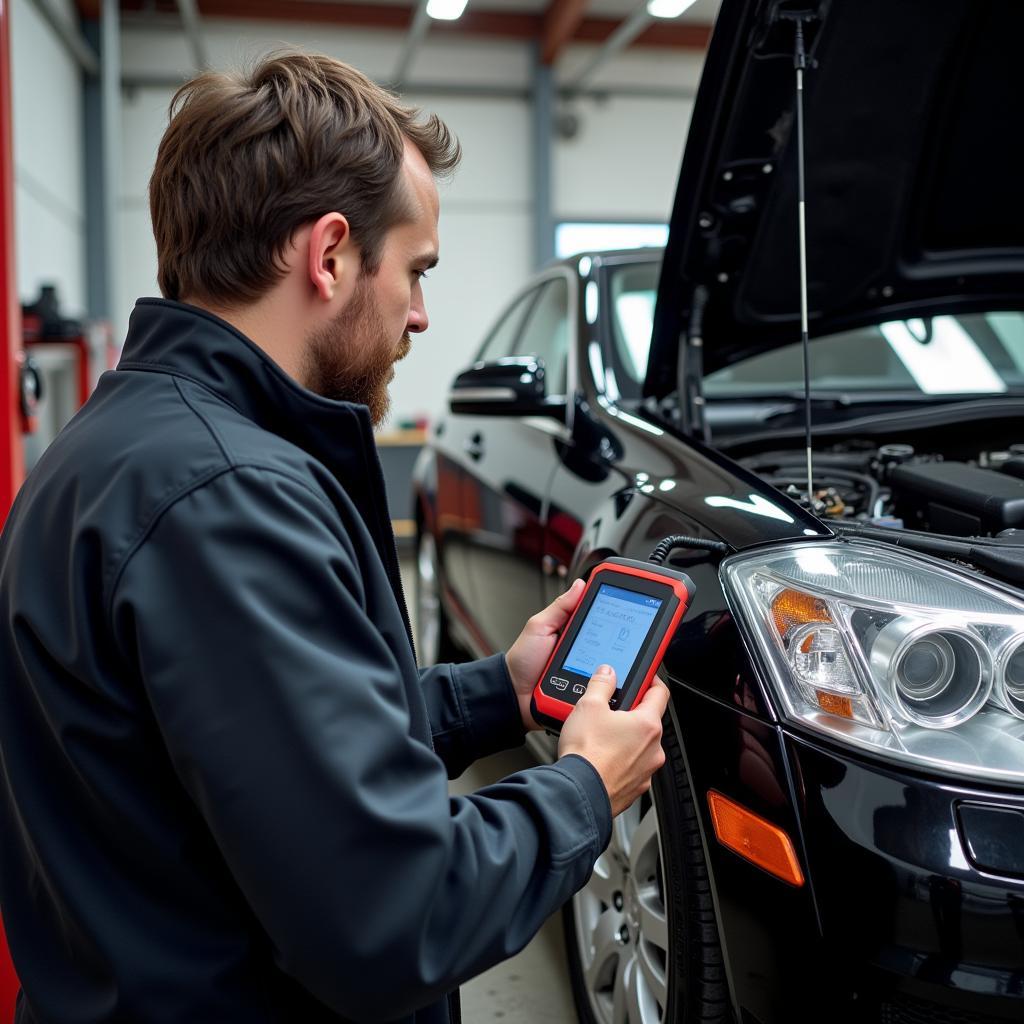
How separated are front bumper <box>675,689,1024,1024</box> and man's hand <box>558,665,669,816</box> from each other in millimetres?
220

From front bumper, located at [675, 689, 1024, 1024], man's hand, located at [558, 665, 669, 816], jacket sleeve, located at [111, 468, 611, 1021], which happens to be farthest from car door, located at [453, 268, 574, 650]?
jacket sleeve, located at [111, 468, 611, 1021]

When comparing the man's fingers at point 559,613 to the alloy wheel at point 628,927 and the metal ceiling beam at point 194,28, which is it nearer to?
the alloy wheel at point 628,927

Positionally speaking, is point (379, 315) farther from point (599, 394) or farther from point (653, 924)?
point (599, 394)

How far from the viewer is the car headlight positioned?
111 centimetres

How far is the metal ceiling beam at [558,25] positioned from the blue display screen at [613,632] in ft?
26.2

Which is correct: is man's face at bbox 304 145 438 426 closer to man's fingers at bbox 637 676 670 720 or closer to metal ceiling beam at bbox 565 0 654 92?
man's fingers at bbox 637 676 670 720

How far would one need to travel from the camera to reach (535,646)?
124 cm

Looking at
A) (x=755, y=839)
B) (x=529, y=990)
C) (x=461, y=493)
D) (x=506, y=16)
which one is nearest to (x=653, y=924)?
(x=755, y=839)

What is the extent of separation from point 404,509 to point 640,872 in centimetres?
692

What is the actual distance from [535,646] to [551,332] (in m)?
1.75

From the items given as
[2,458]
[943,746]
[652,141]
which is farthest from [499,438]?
[652,141]

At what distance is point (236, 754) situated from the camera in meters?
0.72

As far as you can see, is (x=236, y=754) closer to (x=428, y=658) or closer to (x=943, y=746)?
(x=943, y=746)

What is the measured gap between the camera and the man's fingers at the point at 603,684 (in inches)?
39.0
